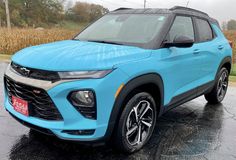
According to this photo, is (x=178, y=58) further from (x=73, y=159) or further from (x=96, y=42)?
(x=73, y=159)

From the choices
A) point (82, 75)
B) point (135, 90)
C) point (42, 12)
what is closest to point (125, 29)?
point (135, 90)

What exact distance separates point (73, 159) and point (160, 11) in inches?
98.3

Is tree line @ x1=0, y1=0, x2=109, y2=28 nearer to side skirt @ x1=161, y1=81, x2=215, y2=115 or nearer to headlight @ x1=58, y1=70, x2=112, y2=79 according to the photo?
side skirt @ x1=161, y1=81, x2=215, y2=115

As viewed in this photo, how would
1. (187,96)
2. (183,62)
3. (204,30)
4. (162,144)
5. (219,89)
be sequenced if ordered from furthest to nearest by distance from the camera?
1. (219,89)
2. (204,30)
3. (187,96)
4. (183,62)
5. (162,144)

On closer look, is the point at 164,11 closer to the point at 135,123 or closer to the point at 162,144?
the point at 135,123

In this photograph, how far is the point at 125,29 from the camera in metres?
4.32

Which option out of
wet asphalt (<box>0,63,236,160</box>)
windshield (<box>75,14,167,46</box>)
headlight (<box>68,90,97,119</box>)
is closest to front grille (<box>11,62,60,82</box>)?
headlight (<box>68,90,97,119</box>)

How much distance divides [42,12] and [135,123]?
258ft

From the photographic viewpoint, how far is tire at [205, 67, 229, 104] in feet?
18.9

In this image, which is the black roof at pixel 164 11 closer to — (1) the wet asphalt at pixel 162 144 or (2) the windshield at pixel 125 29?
(2) the windshield at pixel 125 29

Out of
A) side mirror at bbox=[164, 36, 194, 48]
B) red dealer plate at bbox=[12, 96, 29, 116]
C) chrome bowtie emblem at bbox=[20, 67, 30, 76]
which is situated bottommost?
red dealer plate at bbox=[12, 96, 29, 116]

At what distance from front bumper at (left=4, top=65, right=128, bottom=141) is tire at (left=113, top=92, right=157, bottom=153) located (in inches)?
11.5

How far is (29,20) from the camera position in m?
75.0

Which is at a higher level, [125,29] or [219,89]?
[125,29]
